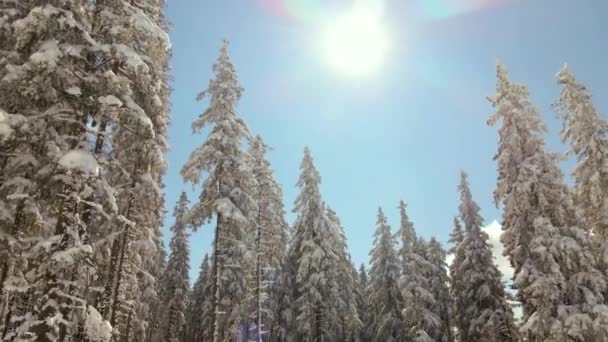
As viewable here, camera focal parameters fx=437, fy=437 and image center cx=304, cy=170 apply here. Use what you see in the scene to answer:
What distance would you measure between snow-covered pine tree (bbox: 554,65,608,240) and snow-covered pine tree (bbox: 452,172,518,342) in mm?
11636

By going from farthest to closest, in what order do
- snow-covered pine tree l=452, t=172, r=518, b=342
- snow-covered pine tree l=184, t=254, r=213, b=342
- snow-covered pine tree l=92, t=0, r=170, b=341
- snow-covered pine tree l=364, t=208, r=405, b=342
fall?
snow-covered pine tree l=184, t=254, r=213, b=342
snow-covered pine tree l=364, t=208, r=405, b=342
snow-covered pine tree l=452, t=172, r=518, b=342
snow-covered pine tree l=92, t=0, r=170, b=341

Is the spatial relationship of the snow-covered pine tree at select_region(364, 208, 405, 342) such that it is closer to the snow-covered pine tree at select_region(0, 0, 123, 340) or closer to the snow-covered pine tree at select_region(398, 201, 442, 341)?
the snow-covered pine tree at select_region(398, 201, 442, 341)

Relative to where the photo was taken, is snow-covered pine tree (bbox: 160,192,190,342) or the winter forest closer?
the winter forest

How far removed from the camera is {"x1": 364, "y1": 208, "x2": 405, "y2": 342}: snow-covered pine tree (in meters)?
38.6

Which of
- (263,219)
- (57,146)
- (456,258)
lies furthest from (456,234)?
(57,146)

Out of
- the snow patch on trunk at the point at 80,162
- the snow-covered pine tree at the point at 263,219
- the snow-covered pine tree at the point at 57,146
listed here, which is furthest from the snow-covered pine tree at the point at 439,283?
the snow patch on trunk at the point at 80,162

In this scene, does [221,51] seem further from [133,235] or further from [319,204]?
[319,204]

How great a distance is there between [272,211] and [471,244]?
16.1 m

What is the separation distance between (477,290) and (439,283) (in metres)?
7.18

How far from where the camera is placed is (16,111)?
46.5 ft

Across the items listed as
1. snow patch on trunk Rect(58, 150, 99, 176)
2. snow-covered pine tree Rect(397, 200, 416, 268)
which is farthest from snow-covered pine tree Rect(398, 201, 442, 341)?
snow patch on trunk Rect(58, 150, 99, 176)

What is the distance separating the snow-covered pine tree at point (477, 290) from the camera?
102ft

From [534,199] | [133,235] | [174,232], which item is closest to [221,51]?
[133,235]

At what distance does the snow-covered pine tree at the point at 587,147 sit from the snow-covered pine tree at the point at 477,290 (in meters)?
11.6
